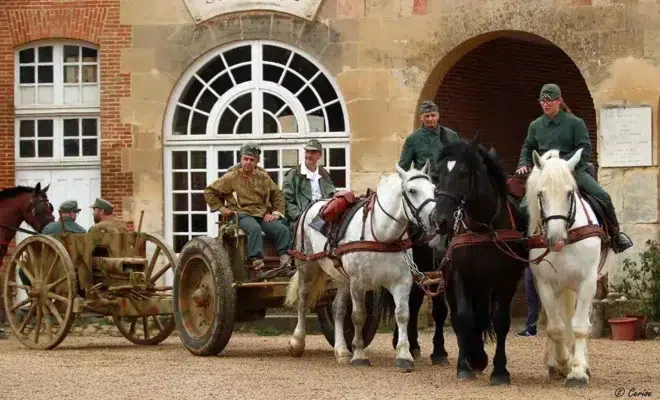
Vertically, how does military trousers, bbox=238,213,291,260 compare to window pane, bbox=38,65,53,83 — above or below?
below

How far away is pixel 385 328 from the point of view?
67.3 feet

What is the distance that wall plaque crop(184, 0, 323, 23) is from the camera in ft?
70.9

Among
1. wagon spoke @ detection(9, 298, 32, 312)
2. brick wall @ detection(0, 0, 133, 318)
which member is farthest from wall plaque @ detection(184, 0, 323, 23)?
wagon spoke @ detection(9, 298, 32, 312)

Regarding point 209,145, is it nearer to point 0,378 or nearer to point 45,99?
point 45,99

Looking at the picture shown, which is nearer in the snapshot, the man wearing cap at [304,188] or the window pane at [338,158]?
the man wearing cap at [304,188]

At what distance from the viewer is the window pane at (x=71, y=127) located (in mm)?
22906

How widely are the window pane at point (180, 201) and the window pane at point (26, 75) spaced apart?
265 centimetres

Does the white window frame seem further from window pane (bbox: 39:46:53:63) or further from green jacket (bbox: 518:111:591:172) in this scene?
green jacket (bbox: 518:111:591:172)

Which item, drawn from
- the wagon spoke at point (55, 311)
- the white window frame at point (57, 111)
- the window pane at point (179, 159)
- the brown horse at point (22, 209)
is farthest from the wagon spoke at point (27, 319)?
the white window frame at point (57, 111)

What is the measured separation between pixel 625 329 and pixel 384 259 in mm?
5382

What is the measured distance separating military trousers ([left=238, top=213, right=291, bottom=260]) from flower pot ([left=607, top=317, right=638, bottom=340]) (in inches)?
187

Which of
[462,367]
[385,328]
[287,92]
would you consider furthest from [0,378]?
[287,92]

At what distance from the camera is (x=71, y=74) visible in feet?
74.9

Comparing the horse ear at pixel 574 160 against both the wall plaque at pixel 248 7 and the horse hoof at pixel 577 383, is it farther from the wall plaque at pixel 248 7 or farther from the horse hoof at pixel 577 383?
the wall plaque at pixel 248 7
